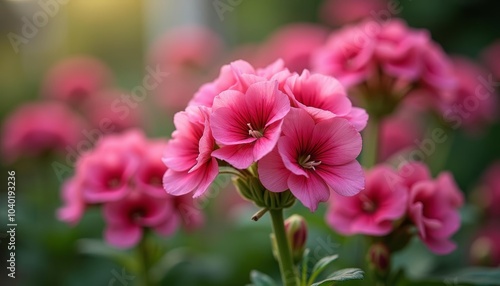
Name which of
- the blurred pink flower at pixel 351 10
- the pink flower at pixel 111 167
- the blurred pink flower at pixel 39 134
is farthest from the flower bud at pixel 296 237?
the blurred pink flower at pixel 351 10

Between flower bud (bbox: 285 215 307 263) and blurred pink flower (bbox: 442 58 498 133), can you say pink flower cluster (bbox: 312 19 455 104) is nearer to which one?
blurred pink flower (bbox: 442 58 498 133)

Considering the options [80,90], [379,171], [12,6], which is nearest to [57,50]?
[12,6]

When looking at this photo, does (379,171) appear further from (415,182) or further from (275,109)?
(275,109)

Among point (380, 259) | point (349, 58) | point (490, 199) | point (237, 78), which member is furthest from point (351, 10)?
point (237, 78)

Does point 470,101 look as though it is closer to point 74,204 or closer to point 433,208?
point 433,208

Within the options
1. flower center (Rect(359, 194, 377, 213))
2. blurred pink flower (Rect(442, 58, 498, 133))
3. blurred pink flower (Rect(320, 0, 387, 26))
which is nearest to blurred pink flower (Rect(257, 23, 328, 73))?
blurred pink flower (Rect(320, 0, 387, 26))

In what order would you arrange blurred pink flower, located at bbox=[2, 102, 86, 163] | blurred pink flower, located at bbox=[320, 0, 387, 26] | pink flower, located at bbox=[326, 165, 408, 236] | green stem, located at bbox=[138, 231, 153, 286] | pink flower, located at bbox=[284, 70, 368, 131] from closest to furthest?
1. pink flower, located at bbox=[284, 70, 368, 131]
2. pink flower, located at bbox=[326, 165, 408, 236]
3. green stem, located at bbox=[138, 231, 153, 286]
4. blurred pink flower, located at bbox=[2, 102, 86, 163]
5. blurred pink flower, located at bbox=[320, 0, 387, 26]
